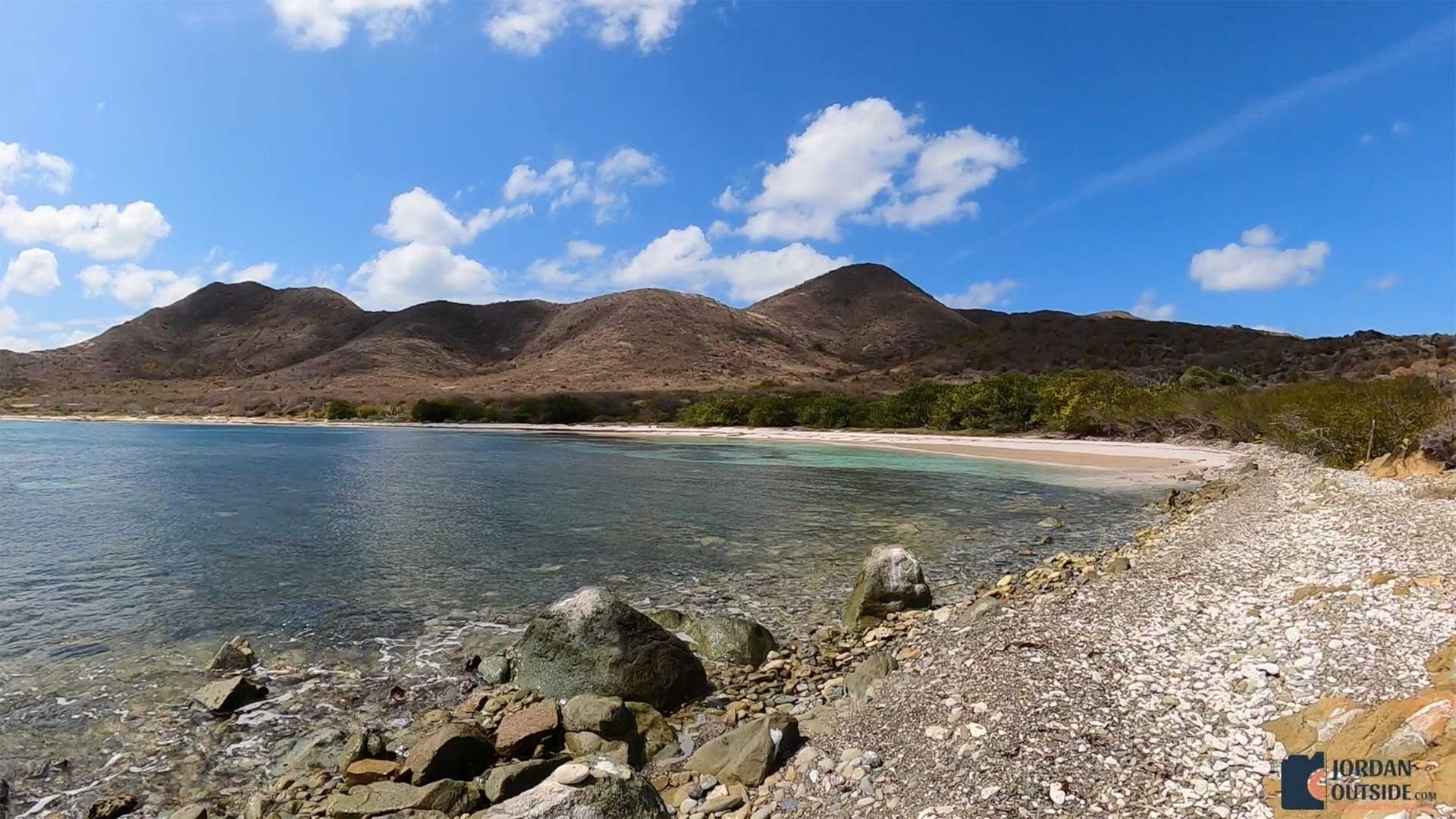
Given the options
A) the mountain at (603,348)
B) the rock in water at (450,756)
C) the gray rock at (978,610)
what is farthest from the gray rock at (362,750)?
the mountain at (603,348)

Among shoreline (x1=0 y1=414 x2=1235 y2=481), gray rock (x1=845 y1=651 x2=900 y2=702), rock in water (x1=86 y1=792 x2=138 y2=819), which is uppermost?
shoreline (x1=0 y1=414 x2=1235 y2=481)

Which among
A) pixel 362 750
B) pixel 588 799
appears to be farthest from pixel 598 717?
pixel 588 799

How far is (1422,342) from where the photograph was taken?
5297 centimetres

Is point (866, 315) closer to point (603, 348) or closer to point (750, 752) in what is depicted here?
point (603, 348)

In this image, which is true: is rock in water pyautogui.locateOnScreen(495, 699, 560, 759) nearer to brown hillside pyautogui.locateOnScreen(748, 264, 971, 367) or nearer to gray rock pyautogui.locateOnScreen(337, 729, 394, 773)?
gray rock pyautogui.locateOnScreen(337, 729, 394, 773)

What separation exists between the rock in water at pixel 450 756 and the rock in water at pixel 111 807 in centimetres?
214

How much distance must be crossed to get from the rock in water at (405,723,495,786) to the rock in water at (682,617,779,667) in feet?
10.4

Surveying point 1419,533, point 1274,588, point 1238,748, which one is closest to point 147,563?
point 1238,748

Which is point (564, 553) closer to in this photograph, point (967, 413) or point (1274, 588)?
point (1274, 588)

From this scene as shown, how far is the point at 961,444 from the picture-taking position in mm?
43312

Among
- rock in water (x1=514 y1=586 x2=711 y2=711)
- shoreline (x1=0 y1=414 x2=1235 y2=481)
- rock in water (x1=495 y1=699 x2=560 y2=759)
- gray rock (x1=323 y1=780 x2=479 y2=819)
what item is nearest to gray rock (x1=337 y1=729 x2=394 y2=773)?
gray rock (x1=323 y1=780 x2=479 y2=819)

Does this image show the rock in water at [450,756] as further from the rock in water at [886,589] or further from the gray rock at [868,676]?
the rock in water at [886,589]

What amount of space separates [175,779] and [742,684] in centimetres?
530

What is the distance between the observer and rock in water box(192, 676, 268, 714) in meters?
7.46
